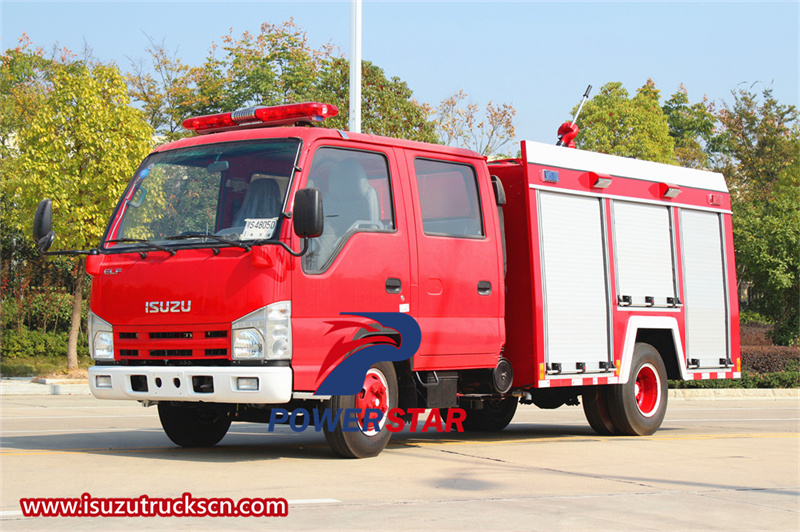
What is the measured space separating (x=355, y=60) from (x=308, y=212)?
811cm

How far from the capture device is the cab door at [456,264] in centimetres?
913

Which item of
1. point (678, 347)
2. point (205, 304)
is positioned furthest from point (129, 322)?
point (678, 347)

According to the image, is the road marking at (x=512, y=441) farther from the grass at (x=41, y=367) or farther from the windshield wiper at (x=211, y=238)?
the grass at (x=41, y=367)

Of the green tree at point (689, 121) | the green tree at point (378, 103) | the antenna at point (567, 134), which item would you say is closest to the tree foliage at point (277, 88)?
the green tree at point (378, 103)

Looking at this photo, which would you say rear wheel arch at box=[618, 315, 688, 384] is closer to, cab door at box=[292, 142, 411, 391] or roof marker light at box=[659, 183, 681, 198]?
roof marker light at box=[659, 183, 681, 198]

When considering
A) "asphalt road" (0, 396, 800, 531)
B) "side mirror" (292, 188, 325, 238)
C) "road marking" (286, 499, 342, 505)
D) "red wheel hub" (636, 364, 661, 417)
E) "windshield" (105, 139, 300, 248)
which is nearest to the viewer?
"asphalt road" (0, 396, 800, 531)

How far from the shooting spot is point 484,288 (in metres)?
9.71

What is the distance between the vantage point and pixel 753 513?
6.61m

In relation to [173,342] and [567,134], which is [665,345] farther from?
[173,342]

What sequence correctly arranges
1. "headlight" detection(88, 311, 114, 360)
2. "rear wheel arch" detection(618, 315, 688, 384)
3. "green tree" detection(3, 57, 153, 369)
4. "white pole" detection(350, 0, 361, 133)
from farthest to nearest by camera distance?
"green tree" detection(3, 57, 153, 369), "white pole" detection(350, 0, 361, 133), "rear wheel arch" detection(618, 315, 688, 384), "headlight" detection(88, 311, 114, 360)

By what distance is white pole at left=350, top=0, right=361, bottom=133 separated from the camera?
1512 cm

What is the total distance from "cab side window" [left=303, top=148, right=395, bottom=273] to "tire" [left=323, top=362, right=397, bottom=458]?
1111 mm

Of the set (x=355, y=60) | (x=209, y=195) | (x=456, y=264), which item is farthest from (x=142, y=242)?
(x=355, y=60)

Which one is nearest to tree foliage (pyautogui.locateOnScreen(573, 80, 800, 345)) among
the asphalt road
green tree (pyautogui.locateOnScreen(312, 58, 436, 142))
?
green tree (pyautogui.locateOnScreen(312, 58, 436, 142))
